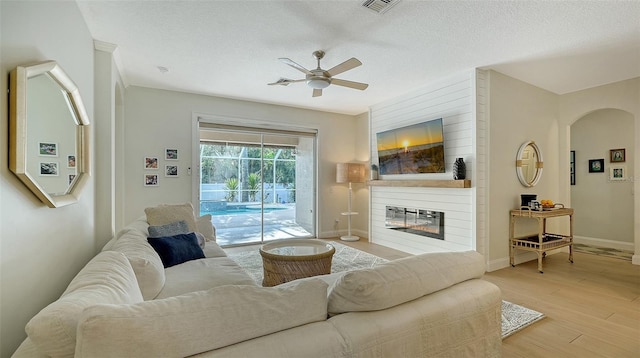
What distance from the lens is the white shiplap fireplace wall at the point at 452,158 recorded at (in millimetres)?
3803

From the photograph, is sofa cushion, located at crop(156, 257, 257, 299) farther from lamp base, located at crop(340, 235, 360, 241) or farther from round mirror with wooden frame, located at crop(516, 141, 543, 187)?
round mirror with wooden frame, located at crop(516, 141, 543, 187)

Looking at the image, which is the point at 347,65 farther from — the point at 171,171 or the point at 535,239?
the point at 535,239

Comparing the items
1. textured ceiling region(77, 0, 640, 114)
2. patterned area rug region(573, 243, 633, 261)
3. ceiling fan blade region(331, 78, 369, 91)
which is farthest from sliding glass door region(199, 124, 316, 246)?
patterned area rug region(573, 243, 633, 261)

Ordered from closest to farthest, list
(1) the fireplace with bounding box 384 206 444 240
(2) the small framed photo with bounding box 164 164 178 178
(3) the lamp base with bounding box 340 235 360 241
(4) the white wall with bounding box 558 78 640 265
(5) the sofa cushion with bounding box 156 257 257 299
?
1. (5) the sofa cushion with bounding box 156 257 257 299
2. (4) the white wall with bounding box 558 78 640 265
3. (1) the fireplace with bounding box 384 206 444 240
4. (2) the small framed photo with bounding box 164 164 178 178
5. (3) the lamp base with bounding box 340 235 360 241

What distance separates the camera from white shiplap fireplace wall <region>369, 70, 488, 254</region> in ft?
12.5

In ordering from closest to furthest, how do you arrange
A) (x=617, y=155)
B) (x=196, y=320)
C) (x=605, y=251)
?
(x=196, y=320) < (x=605, y=251) < (x=617, y=155)

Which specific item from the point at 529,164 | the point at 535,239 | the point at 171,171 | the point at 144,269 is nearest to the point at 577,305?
the point at 535,239

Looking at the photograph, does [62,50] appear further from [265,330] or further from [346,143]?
[346,143]

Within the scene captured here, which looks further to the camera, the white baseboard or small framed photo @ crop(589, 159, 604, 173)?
small framed photo @ crop(589, 159, 604, 173)

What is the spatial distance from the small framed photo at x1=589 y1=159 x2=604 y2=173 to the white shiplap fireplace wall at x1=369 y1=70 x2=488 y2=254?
3252 mm

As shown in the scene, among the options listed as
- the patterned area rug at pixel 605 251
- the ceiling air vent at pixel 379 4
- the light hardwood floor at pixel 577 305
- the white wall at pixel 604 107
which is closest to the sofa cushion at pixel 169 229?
the ceiling air vent at pixel 379 4

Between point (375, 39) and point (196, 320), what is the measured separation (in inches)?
117

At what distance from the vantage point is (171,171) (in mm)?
4730

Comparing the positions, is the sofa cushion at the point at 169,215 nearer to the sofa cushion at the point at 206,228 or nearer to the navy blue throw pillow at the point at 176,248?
the sofa cushion at the point at 206,228
